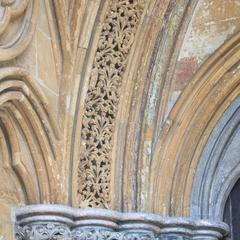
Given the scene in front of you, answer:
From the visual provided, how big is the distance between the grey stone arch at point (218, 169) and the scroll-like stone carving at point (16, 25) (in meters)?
1.49

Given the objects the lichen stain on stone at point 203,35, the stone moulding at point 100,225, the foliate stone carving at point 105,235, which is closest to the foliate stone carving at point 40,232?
the stone moulding at point 100,225

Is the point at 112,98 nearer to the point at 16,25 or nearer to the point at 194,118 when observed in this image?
the point at 194,118

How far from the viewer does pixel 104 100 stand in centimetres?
610

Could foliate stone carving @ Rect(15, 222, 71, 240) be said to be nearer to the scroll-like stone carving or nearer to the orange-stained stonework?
the orange-stained stonework

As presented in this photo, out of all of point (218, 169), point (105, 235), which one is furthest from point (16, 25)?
point (218, 169)

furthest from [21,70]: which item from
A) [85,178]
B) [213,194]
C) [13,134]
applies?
[213,194]

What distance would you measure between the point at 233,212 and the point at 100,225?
1.16 m

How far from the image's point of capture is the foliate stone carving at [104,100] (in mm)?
5922

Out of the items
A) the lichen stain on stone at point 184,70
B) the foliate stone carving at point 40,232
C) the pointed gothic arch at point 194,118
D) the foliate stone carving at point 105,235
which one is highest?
the lichen stain on stone at point 184,70

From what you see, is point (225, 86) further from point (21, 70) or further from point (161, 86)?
point (21, 70)

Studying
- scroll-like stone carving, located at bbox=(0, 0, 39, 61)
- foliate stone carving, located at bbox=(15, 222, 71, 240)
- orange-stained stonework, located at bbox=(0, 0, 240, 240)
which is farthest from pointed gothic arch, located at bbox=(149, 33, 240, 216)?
scroll-like stone carving, located at bbox=(0, 0, 39, 61)

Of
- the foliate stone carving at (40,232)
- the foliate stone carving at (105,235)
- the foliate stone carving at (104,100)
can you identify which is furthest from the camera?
the foliate stone carving at (104,100)

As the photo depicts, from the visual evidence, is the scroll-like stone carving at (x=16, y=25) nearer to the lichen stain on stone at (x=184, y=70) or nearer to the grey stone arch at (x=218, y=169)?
the lichen stain on stone at (x=184, y=70)

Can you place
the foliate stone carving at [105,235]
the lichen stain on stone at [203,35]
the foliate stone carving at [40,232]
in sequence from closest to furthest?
the foliate stone carving at [40,232] → the foliate stone carving at [105,235] → the lichen stain on stone at [203,35]
